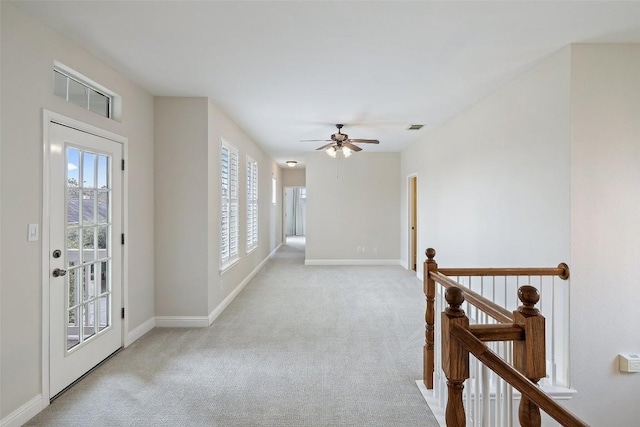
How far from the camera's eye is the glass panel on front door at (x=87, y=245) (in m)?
2.65

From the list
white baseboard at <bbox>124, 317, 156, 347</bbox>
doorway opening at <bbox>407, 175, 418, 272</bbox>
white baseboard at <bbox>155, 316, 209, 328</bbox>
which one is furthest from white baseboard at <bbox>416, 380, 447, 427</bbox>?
doorway opening at <bbox>407, 175, 418, 272</bbox>

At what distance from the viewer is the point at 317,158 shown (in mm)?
7863

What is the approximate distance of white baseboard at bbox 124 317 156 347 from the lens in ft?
11.2

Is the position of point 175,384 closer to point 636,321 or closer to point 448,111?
point 636,321

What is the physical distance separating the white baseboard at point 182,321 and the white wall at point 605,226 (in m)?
3.59

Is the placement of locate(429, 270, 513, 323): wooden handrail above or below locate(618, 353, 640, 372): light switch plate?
above

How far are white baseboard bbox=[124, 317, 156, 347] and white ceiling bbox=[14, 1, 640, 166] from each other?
8.44 feet

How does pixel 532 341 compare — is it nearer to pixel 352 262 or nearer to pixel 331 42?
pixel 331 42

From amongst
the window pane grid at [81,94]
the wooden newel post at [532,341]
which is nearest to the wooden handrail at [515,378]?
the wooden newel post at [532,341]

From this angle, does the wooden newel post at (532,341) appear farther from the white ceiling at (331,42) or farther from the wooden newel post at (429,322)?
the white ceiling at (331,42)

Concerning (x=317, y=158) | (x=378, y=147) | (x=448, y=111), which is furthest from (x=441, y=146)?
(x=317, y=158)

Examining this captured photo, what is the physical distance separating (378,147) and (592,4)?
5242 millimetres

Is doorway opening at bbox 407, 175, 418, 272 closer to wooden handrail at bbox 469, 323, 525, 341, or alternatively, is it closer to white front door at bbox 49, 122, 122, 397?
white front door at bbox 49, 122, 122, 397

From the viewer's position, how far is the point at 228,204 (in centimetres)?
491
